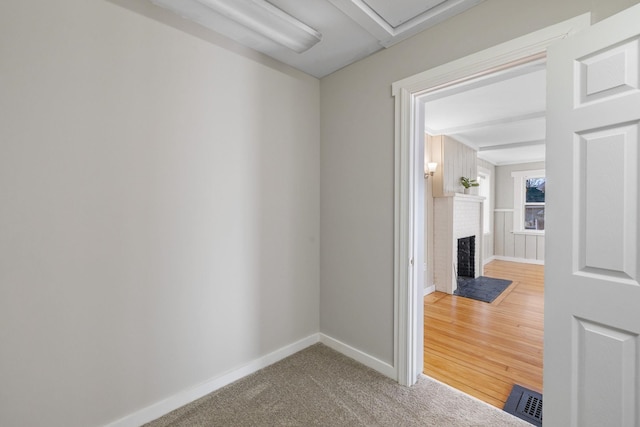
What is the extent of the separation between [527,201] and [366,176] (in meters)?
6.65

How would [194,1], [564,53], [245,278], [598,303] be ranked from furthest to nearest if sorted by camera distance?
[245,278] → [194,1] → [564,53] → [598,303]

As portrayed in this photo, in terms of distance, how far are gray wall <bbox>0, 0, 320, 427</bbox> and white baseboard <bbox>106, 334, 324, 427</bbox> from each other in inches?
1.7

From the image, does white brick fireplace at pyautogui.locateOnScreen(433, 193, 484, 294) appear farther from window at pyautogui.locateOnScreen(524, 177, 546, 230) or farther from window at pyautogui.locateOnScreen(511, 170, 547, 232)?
window at pyautogui.locateOnScreen(524, 177, 546, 230)

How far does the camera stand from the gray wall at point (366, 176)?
6.07 ft

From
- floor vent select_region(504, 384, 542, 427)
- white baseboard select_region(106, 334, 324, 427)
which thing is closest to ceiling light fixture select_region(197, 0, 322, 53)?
white baseboard select_region(106, 334, 324, 427)

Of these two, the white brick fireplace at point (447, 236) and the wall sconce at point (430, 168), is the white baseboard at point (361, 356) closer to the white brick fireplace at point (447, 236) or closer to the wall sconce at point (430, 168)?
the white brick fireplace at point (447, 236)

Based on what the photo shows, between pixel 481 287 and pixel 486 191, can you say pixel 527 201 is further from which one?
pixel 481 287

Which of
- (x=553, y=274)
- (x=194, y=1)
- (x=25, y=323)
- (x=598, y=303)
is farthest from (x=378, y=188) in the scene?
(x=25, y=323)

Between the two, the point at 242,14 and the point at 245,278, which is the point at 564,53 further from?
the point at 245,278

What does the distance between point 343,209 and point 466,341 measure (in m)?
1.86

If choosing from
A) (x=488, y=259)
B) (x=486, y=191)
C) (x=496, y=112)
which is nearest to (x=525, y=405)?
(x=496, y=112)

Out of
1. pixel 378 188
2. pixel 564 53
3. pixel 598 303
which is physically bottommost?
pixel 598 303

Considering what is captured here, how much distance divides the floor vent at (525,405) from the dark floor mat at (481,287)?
2.25 meters

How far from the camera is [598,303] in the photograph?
1174 mm
